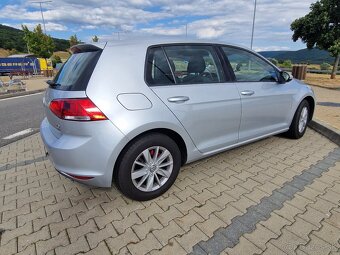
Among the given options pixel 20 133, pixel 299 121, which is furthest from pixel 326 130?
pixel 20 133

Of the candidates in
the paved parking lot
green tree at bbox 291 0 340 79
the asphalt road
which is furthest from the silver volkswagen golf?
green tree at bbox 291 0 340 79

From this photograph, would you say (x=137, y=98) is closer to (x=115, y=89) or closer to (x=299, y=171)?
(x=115, y=89)

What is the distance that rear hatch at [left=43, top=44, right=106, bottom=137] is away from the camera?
2326mm

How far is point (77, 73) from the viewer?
8.39 feet

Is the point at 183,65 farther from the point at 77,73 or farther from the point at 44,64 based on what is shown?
the point at 44,64

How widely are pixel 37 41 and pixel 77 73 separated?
151 feet

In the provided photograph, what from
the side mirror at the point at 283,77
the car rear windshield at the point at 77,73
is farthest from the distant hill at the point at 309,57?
the car rear windshield at the point at 77,73

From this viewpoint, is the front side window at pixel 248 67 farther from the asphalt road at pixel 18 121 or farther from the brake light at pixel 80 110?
the asphalt road at pixel 18 121

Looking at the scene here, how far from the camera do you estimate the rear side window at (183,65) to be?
2689 mm

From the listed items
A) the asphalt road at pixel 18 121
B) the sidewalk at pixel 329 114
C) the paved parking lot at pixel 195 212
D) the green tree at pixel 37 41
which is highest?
the green tree at pixel 37 41

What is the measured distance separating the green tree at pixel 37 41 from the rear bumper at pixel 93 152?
45993 mm

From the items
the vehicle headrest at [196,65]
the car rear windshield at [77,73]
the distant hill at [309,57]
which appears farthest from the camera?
the distant hill at [309,57]

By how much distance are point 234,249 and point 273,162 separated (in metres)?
1.89

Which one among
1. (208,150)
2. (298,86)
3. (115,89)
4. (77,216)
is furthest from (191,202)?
(298,86)
